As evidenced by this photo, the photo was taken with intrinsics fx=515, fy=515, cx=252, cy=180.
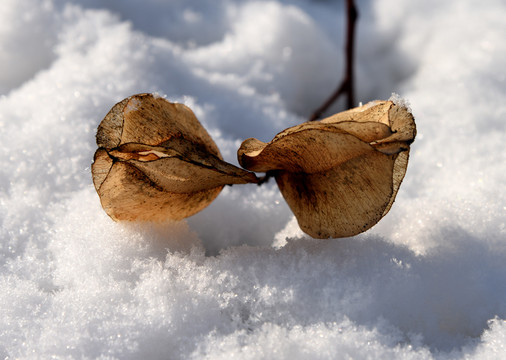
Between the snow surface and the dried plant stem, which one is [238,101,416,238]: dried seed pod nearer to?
the snow surface

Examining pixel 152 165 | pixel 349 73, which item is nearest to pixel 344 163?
pixel 152 165

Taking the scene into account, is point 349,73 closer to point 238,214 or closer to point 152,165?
point 238,214

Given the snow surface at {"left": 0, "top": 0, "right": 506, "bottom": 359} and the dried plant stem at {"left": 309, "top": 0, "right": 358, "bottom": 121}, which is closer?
the snow surface at {"left": 0, "top": 0, "right": 506, "bottom": 359}

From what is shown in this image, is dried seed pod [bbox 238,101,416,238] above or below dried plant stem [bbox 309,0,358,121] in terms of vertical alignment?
below

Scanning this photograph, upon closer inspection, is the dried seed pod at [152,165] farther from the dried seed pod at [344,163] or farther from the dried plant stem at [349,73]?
the dried plant stem at [349,73]

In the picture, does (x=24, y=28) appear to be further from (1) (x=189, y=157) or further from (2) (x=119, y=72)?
(1) (x=189, y=157)

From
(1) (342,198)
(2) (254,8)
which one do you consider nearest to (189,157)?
(1) (342,198)

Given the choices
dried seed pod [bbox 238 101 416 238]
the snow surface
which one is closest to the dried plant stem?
the snow surface
